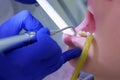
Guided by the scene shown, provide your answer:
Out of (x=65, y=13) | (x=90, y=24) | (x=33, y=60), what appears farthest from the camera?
(x=65, y=13)

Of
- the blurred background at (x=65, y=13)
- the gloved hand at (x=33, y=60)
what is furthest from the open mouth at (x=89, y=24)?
the blurred background at (x=65, y=13)

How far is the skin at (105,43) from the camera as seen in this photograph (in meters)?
0.55

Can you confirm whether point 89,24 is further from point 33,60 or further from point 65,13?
point 65,13

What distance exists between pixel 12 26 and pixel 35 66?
0.84 feet

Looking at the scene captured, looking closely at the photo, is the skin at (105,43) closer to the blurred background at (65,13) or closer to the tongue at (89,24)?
the tongue at (89,24)

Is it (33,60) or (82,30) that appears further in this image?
(82,30)

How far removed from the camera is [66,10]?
114 cm

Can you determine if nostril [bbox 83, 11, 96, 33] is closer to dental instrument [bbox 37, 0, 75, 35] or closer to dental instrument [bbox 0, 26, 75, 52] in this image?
dental instrument [bbox 37, 0, 75, 35]

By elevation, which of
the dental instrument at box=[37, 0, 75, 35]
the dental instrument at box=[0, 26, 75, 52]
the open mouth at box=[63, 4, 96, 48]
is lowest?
the open mouth at box=[63, 4, 96, 48]

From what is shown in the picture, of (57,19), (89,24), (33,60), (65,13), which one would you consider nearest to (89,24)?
(89,24)

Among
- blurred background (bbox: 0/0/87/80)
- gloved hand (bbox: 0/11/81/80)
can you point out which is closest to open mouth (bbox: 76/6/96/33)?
gloved hand (bbox: 0/11/81/80)

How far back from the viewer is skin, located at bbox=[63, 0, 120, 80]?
0.55 metres

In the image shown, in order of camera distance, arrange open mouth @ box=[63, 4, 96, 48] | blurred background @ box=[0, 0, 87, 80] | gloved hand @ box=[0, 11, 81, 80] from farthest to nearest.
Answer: blurred background @ box=[0, 0, 87, 80] < open mouth @ box=[63, 4, 96, 48] < gloved hand @ box=[0, 11, 81, 80]

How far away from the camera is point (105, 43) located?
582 mm
